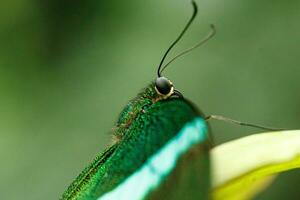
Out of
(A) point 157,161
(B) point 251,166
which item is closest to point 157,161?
Result: (A) point 157,161

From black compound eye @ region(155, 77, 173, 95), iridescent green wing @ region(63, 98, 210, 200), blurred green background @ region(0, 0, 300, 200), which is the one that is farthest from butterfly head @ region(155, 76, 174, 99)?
blurred green background @ region(0, 0, 300, 200)

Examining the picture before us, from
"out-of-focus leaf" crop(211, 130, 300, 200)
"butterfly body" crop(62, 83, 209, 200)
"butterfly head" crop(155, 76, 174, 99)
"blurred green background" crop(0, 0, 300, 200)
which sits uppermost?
"butterfly body" crop(62, 83, 209, 200)

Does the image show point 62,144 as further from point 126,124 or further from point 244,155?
point 244,155

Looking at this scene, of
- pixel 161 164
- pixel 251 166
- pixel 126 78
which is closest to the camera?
pixel 161 164

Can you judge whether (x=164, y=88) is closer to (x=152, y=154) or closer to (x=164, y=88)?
(x=164, y=88)

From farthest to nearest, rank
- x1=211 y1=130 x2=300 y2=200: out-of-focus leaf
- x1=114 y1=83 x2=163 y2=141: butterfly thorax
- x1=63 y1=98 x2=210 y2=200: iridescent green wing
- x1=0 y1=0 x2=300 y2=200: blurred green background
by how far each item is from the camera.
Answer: x1=0 y1=0 x2=300 y2=200: blurred green background, x1=114 y1=83 x2=163 y2=141: butterfly thorax, x1=211 y1=130 x2=300 y2=200: out-of-focus leaf, x1=63 y1=98 x2=210 y2=200: iridescent green wing

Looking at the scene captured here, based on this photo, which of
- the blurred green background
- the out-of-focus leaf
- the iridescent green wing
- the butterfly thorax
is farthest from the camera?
the blurred green background

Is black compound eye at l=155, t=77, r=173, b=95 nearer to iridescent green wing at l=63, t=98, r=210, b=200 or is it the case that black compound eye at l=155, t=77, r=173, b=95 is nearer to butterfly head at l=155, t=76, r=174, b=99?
butterfly head at l=155, t=76, r=174, b=99

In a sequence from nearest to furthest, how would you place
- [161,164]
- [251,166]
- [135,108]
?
[161,164] → [251,166] → [135,108]
